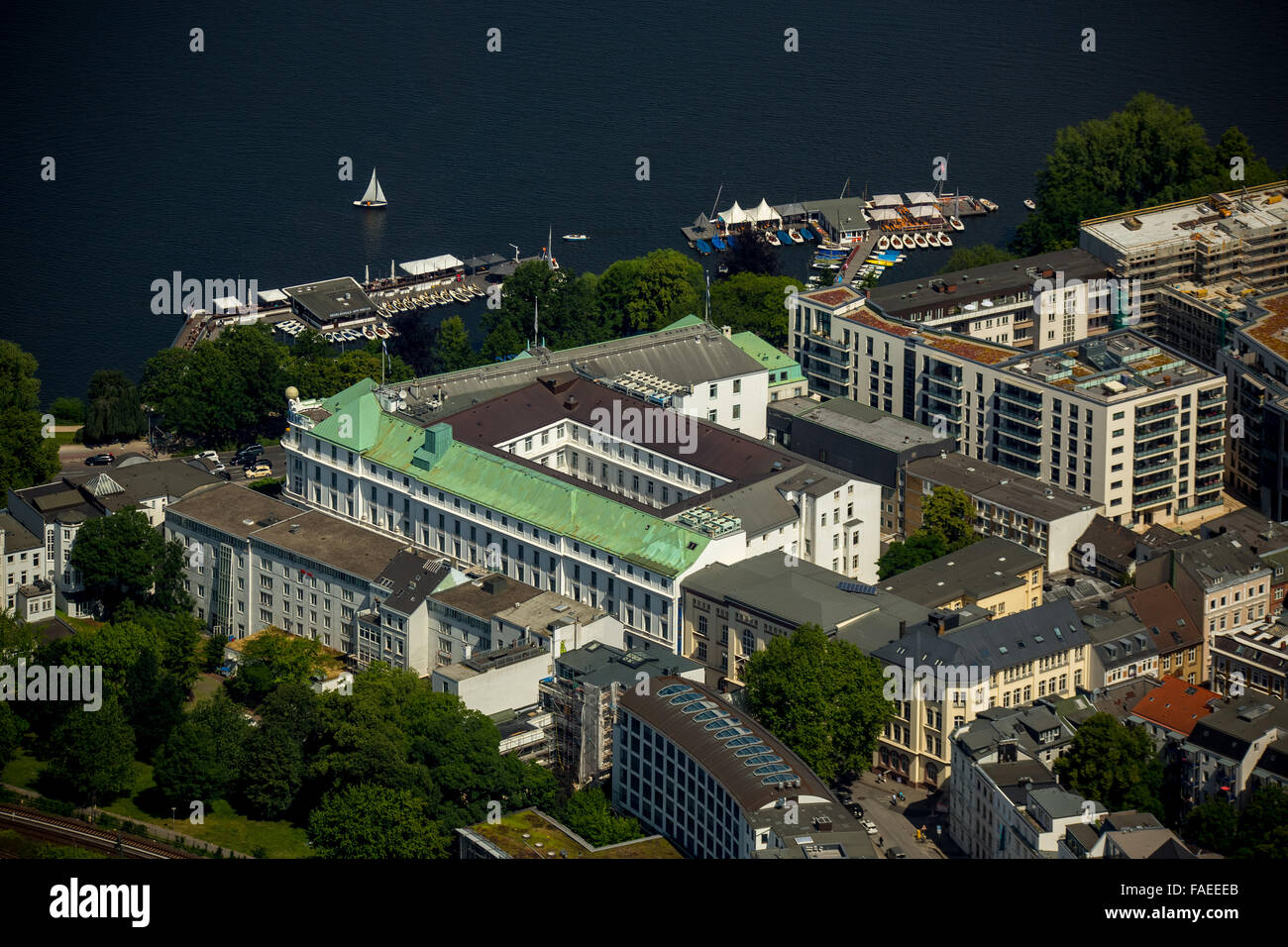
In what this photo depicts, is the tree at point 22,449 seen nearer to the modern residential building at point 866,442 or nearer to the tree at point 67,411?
the tree at point 67,411

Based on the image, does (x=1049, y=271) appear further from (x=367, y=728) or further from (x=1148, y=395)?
(x=367, y=728)

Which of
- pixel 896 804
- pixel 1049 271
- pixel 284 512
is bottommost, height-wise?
pixel 896 804

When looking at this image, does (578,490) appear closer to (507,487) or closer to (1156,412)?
(507,487)

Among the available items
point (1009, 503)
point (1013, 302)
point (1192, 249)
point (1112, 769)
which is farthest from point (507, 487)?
point (1192, 249)

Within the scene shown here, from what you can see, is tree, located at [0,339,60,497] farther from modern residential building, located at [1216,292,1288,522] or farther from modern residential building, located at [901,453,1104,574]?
modern residential building, located at [1216,292,1288,522]
